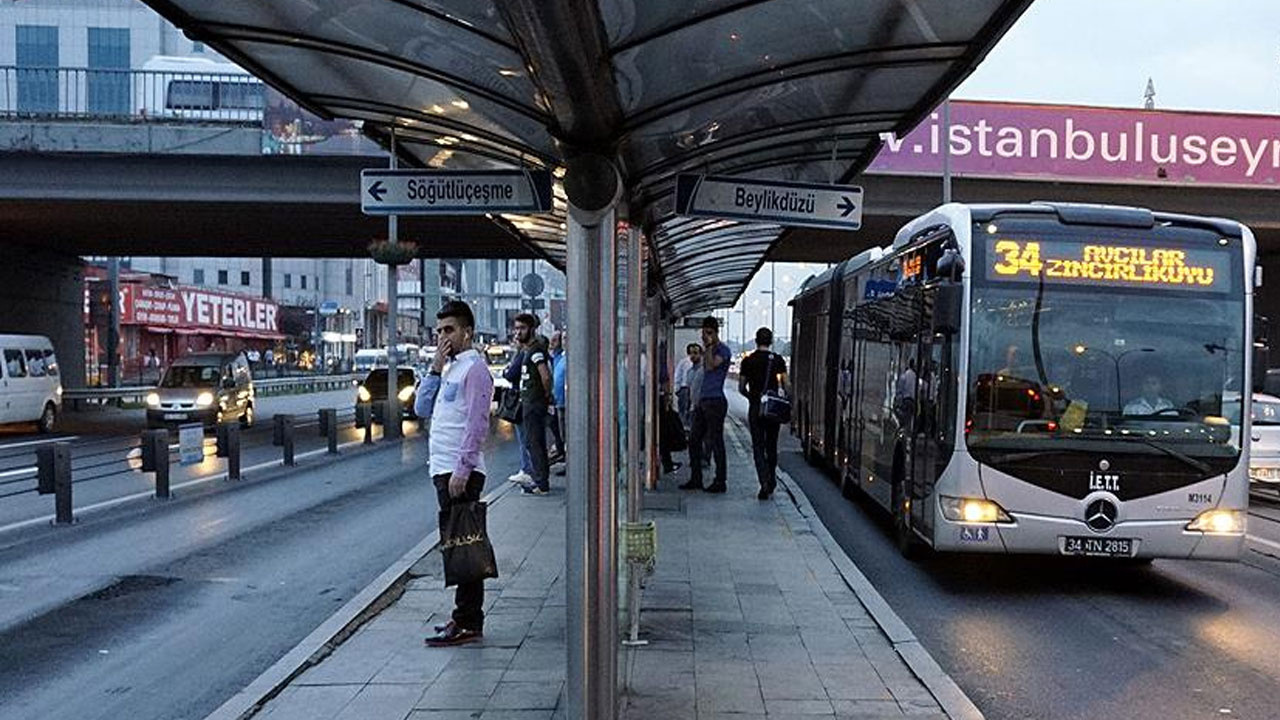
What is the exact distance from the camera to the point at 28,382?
2745 cm

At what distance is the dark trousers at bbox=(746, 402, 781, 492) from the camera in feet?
46.0

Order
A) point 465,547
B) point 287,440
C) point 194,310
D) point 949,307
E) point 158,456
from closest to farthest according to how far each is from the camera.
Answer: point 465,547
point 949,307
point 158,456
point 287,440
point 194,310

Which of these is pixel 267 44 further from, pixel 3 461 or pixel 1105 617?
pixel 3 461

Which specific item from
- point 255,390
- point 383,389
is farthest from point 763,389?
point 255,390

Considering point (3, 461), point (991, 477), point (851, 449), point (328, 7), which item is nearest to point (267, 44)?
point (328, 7)

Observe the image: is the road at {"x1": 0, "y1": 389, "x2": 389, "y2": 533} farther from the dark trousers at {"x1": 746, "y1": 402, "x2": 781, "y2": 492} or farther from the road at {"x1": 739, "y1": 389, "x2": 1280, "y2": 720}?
the road at {"x1": 739, "y1": 389, "x2": 1280, "y2": 720}

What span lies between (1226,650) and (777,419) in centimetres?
649

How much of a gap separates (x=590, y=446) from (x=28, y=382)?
87.4ft

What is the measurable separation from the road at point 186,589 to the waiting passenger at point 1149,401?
6.17 m

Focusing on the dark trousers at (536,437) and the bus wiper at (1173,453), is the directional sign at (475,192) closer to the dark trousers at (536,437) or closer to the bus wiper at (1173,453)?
the bus wiper at (1173,453)

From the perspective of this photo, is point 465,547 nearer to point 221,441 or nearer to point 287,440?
point 287,440

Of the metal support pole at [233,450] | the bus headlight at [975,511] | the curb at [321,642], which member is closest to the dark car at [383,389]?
the metal support pole at [233,450]

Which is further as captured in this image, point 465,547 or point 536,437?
point 536,437

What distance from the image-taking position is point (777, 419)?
13688 mm
